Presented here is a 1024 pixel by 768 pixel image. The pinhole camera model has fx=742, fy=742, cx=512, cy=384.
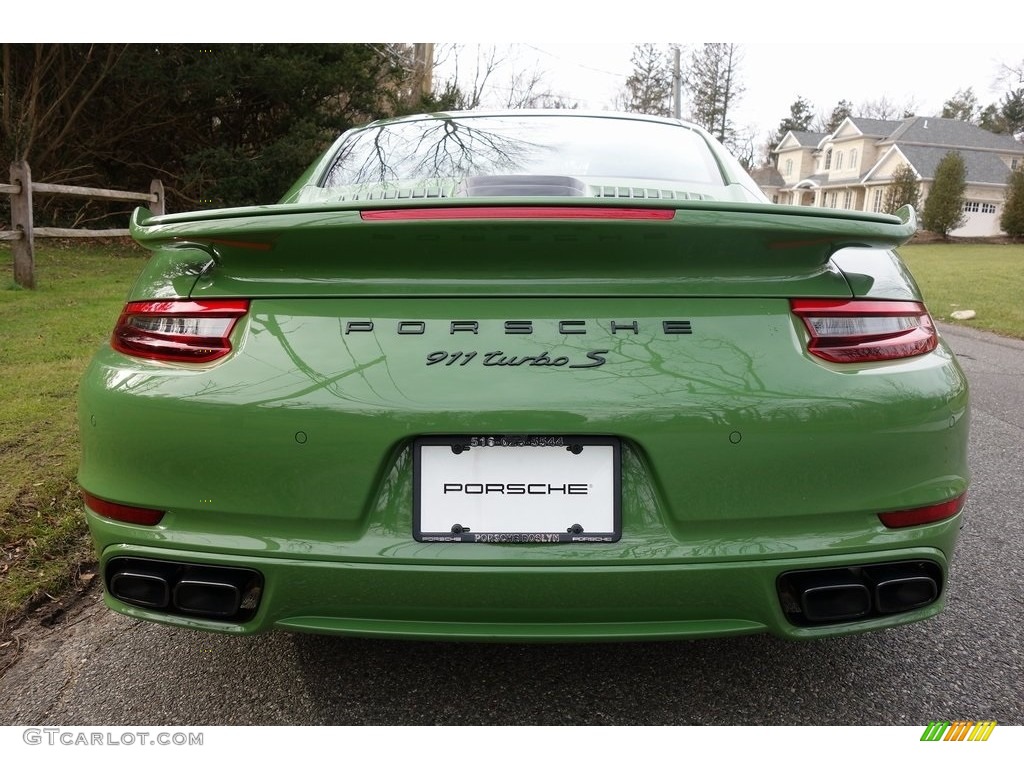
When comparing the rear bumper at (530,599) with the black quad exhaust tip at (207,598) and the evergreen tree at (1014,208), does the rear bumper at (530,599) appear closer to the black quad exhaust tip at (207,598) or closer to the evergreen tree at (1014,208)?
the black quad exhaust tip at (207,598)

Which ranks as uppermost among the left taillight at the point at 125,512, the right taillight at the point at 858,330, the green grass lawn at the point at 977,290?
the right taillight at the point at 858,330

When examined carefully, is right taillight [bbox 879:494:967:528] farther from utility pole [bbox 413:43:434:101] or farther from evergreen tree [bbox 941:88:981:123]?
evergreen tree [bbox 941:88:981:123]

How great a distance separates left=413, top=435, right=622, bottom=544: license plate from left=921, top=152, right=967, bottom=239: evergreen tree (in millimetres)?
44687

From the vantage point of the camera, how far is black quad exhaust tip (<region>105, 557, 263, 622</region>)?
63.6 inches

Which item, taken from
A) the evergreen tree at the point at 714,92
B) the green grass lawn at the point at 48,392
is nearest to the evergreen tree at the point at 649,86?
the evergreen tree at the point at 714,92

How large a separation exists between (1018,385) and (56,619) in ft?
22.5

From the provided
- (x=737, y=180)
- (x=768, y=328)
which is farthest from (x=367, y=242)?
(x=737, y=180)

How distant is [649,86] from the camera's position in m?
47.5

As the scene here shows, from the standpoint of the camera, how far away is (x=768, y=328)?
1.60m

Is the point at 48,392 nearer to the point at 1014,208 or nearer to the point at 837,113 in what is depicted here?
the point at 1014,208

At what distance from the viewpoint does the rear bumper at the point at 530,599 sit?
1.54 meters

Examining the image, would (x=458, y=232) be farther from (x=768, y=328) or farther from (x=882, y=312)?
(x=882, y=312)

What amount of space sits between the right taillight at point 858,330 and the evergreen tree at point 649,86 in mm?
47754

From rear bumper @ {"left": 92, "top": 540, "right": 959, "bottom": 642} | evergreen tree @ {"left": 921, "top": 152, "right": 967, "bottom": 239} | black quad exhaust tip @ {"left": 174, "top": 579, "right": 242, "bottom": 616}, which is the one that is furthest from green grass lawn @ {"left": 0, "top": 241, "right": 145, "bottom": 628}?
evergreen tree @ {"left": 921, "top": 152, "right": 967, "bottom": 239}
